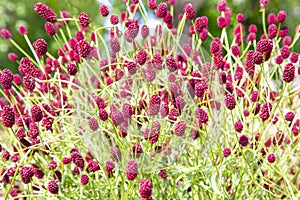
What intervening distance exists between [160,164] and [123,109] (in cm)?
14

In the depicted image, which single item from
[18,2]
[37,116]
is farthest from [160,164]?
[18,2]

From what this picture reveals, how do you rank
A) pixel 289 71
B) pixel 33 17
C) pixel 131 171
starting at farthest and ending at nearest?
pixel 33 17
pixel 289 71
pixel 131 171

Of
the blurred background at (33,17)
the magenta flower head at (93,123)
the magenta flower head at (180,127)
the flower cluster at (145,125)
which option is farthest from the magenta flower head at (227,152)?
the blurred background at (33,17)

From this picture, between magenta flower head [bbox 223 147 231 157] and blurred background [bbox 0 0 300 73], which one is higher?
magenta flower head [bbox 223 147 231 157]

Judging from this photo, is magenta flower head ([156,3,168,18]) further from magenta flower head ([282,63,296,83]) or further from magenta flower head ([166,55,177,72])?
magenta flower head ([282,63,296,83])

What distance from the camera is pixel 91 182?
0.88 meters

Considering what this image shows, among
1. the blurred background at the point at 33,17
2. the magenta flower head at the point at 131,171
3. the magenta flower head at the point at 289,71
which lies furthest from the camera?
the blurred background at the point at 33,17

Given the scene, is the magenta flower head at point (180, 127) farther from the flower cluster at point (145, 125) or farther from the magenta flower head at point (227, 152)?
the magenta flower head at point (227, 152)

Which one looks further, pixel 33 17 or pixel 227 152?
pixel 33 17

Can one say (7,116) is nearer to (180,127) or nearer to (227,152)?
(180,127)

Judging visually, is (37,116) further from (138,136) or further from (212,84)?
(212,84)

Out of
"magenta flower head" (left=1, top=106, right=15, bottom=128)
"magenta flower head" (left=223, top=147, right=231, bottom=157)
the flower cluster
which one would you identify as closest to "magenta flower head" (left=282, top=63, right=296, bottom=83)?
the flower cluster

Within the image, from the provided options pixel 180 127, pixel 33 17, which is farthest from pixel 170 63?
pixel 33 17

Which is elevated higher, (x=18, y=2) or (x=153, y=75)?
(x=153, y=75)
